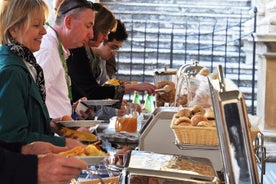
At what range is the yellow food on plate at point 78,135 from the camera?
278 cm

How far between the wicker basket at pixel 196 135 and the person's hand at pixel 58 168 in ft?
3.65

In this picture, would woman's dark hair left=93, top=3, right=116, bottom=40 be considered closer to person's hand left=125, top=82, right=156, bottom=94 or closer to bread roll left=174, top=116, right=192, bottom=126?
person's hand left=125, top=82, right=156, bottom=94

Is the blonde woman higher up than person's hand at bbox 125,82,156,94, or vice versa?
the blonde woman

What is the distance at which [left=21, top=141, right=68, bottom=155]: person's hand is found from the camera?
218 centimetres

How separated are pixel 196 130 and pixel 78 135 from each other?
51 cm

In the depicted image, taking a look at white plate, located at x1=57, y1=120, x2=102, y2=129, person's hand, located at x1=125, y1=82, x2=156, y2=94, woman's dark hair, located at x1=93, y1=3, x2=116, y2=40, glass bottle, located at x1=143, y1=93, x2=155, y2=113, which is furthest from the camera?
person's hand, located at x1=125, y1=82, x2=156, y2=94

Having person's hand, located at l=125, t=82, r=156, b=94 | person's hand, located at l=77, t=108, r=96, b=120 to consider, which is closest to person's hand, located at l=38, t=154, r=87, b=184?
person's hand, located at l=77, t=108, r=96, b=120

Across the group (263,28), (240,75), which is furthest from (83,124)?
(240,75)

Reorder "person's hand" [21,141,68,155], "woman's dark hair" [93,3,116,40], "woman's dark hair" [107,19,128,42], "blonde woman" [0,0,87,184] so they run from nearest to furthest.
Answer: "person's hand" [21,141,68,155] → "blonde woman" [0,0,87,184] → "woman's dark hair" [93,3,116,40] → "woman's dark hair" [107,19,128,42]

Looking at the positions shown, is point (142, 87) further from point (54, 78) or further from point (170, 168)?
point (170, 168)

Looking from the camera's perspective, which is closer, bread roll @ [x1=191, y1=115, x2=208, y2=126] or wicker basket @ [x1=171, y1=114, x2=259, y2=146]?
wicker basket @ [x1=171, y1=114, x2=259, y2=146]

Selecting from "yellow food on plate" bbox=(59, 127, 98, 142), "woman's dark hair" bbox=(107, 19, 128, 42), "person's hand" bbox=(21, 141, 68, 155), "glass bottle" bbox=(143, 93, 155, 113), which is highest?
"woman's dark hair" bbox=(107, 19, 128, 42)

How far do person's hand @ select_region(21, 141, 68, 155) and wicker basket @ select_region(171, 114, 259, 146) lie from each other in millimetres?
629

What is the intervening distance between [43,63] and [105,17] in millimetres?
1095
